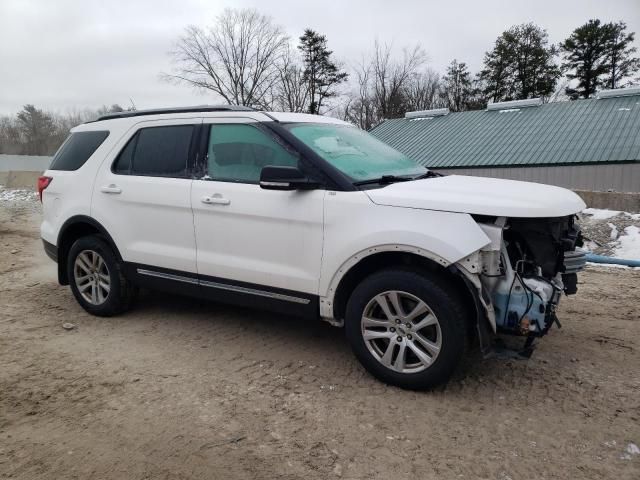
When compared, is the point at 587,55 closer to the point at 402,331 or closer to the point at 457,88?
the point at 457,88

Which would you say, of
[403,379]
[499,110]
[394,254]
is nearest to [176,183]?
[394,254]

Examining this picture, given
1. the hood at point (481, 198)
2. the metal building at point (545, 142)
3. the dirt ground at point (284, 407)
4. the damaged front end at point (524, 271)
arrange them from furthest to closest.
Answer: the metal building at point (545, 142) → the damaged front end at point (524, 271) → the hood at point (481, 198) → the dirt ground at point (284, 407)

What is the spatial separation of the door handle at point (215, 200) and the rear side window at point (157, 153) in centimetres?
39

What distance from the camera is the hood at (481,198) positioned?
9.74ft

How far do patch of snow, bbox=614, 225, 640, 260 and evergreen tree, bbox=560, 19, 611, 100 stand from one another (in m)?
38.6

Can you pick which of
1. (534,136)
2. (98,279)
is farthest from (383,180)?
(534,136)

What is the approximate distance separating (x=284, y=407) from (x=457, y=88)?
2058 inches

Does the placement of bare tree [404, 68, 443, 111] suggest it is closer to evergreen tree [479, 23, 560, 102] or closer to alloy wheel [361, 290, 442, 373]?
evergreen tree [479, 23, 560, 102]

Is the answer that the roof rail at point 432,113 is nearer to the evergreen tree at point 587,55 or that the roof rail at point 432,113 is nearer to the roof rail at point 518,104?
the roof rail at point 518,104

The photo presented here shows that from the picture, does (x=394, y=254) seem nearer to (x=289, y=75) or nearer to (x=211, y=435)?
(x=211, y=435)

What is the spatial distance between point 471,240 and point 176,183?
2.47 metres

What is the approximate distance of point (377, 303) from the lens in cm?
331

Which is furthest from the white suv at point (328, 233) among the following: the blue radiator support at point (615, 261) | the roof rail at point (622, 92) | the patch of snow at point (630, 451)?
the roof rail at point (622, 92)

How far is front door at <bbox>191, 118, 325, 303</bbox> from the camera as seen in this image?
11.6 ft
